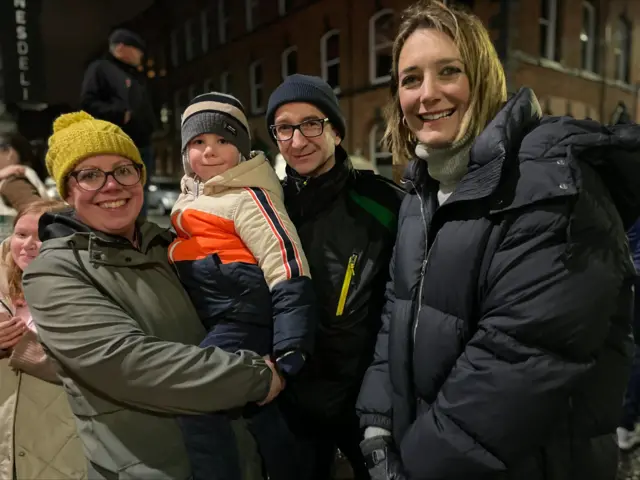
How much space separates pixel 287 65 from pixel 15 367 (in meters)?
9.85

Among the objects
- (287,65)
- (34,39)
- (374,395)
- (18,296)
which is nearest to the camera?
(374,395)

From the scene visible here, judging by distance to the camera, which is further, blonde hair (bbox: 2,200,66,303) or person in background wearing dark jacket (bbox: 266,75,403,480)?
blonde hair (bbox: 2,200,66,303)

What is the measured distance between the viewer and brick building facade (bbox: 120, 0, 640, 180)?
8289 mm

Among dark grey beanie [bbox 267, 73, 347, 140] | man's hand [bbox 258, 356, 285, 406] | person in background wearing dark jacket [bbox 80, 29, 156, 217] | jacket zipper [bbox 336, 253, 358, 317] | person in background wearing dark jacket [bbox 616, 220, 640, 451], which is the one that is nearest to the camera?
man's hand [bbox 258, 356, 285, 406]

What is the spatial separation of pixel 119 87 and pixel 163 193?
3795mm

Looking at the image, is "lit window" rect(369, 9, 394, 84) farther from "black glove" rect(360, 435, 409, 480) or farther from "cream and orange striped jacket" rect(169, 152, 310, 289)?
"black glove" rect(360, 435, 409, 480)

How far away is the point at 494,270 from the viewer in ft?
3.51

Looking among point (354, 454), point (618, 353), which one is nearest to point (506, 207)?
point (618, 353)

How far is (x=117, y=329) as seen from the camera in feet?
4.13

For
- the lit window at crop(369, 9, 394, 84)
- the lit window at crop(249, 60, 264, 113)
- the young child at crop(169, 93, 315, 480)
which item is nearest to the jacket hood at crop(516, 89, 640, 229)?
the young child at crop(169, 93, 315, 480)

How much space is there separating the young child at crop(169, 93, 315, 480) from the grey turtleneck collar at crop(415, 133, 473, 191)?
52 cm

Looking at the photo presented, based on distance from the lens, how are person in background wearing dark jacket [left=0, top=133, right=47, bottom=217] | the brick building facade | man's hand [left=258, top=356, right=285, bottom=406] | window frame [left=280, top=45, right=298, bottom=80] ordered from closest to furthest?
man's hand [left=258, top=356, right=285, bottom=406], person in background wearing dark jacket [left=0, top=133, right=47, bottom=217], the brick building facade, window frame [left=280, top=45, right=298, bottom=80]

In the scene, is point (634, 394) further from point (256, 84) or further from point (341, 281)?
point (256, 84)

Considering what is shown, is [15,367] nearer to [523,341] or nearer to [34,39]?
[523,341]
